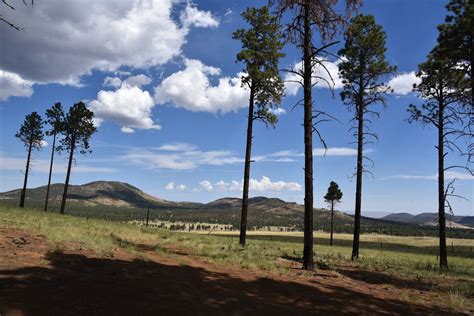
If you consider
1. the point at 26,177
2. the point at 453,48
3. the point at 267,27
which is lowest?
the point at 26,177

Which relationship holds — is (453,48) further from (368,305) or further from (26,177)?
(26,177)

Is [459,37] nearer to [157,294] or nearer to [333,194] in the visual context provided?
[157,294]

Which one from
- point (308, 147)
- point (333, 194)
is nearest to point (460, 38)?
point (308, 147)

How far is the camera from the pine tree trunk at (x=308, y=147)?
44.3 ft

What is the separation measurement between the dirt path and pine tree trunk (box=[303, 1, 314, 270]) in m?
1.17

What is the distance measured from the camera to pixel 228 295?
8141 millimetres

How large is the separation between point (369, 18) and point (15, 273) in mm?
21943

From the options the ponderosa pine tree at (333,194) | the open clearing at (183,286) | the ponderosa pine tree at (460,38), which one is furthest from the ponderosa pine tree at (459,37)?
the ponderosa pine tree at (333,194)

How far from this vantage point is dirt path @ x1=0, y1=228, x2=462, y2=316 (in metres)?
6.59

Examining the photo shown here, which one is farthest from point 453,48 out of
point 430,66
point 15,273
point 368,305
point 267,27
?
point 15,273

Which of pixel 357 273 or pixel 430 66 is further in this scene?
pixel 430 66

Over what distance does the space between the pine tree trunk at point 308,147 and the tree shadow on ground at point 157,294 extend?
9.63 ft

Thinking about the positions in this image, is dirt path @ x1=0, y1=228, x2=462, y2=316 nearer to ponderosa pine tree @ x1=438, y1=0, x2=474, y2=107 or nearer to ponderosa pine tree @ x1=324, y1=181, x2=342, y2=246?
ponderosa pine tree @ x1=438, y1=0, x2=474, y2=107

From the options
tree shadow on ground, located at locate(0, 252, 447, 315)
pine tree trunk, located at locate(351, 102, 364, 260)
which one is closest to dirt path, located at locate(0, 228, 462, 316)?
tree shadow on ground, located at locate(0, 252, 447, 315)
